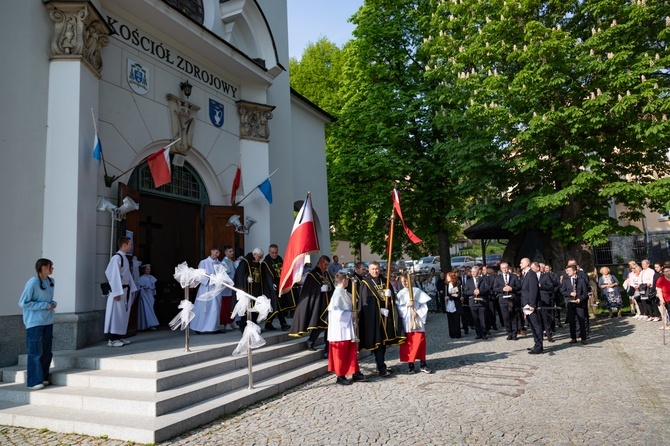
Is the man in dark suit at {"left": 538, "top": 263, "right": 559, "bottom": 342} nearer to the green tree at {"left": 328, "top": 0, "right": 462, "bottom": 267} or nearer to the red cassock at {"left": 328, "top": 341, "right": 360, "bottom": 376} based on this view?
the red cassock at {"left": 328, "top": 341, "right": 360, "bottom": 376}

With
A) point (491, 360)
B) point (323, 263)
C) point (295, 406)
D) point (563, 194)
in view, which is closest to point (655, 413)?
point (491, 360)

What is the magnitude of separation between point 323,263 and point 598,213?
9815 millimetres

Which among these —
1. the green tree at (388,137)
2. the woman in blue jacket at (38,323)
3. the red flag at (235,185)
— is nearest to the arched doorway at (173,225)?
the red flag at (235,185)

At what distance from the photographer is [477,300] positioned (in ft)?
42.1

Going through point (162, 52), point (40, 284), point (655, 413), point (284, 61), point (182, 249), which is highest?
point (284, 61)

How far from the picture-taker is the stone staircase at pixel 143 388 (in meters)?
5.49

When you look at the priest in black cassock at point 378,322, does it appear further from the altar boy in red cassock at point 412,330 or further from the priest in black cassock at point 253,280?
the priest in black cassock at point 253,280

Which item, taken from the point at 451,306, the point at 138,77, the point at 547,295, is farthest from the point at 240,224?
the point at 547,295

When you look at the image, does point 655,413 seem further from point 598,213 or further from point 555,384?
point 598,213

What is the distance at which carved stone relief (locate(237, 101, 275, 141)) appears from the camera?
539 inches

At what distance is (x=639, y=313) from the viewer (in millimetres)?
15695

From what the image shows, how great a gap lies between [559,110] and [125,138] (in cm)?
1160

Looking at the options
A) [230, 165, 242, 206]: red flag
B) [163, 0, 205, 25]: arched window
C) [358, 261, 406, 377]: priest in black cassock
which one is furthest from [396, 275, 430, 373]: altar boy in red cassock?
[163, 0, 205, 25]: arched window

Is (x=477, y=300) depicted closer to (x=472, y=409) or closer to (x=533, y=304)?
(x=533, y=304)
